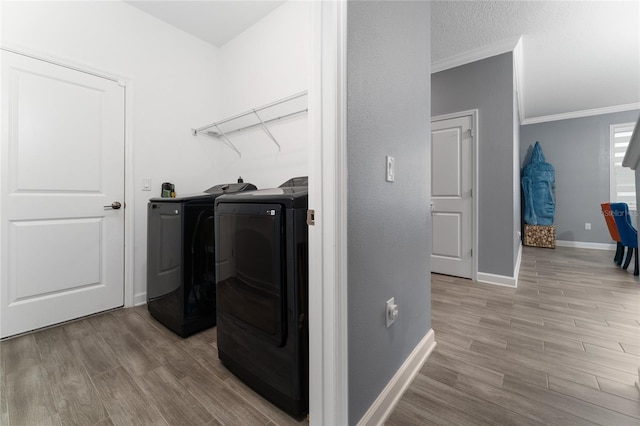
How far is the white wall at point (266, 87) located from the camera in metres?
2.18

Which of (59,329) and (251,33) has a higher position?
(251,33)

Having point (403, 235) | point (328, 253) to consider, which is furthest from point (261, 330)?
point (403, 235)

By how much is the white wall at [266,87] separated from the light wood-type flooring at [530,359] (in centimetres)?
164

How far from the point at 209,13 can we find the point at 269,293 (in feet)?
8.53

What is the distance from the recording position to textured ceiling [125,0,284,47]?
2.25 m

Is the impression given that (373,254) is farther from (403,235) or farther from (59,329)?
(59,329)

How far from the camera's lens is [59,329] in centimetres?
188

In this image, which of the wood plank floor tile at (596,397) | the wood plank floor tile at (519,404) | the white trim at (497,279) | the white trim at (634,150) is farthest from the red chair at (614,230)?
the wood plank floor tile at (519,404)

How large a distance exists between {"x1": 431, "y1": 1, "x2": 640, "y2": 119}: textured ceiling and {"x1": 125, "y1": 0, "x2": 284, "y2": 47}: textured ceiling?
1.61m

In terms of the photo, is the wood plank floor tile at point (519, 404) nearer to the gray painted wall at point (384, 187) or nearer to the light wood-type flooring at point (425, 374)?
the light wood-type flooring at point (425, 374)

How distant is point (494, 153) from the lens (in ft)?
9.18

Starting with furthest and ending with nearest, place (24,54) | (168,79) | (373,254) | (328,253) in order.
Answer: (168,79) < (24,54) < (373,254) < (328,253)

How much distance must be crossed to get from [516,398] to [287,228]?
1297mm

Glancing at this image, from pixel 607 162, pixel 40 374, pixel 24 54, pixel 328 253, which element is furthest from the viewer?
pixel 607 162
